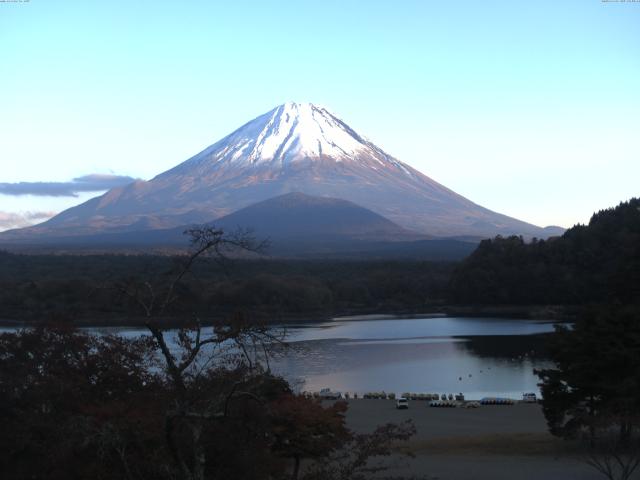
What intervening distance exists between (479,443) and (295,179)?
458ft

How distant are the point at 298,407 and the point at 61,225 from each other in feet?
477

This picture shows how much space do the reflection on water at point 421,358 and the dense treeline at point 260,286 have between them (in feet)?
18.9

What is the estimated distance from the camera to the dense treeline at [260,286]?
153ft

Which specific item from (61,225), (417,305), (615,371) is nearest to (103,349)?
(615,371)

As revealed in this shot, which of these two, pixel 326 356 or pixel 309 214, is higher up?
pixel 309 214

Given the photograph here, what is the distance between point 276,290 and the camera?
54.4 meters

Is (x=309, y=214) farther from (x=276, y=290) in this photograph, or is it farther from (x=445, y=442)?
(x=445, y=442)

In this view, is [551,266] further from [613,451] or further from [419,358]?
[613,451]

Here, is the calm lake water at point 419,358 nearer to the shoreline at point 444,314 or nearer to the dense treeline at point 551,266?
the shoreline at point 444,314

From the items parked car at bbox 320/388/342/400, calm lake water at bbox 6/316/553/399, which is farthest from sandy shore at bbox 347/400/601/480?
calm lake water at bbox 6/316/553/399

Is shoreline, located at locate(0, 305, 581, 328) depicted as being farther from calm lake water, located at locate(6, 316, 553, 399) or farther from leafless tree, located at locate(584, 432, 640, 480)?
leafless tree, located at locate(584, 432, 640, 480)

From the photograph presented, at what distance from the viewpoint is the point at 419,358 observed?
102 feet

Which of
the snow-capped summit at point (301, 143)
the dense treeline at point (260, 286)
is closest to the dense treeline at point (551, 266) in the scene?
the dense treeline at point (260, 286)

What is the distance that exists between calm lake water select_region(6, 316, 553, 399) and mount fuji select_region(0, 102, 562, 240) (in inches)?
4049
